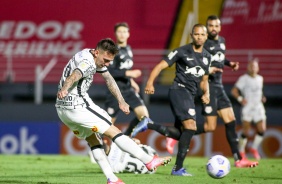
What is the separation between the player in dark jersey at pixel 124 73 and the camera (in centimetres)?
1396

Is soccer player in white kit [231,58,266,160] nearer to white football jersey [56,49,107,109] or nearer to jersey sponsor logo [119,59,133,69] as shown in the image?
jersey sponsor logo [119,59,133,69]

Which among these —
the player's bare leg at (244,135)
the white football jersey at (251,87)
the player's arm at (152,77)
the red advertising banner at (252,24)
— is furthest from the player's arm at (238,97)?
the player's arm at (152,77)

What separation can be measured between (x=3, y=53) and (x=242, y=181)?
40.0ft

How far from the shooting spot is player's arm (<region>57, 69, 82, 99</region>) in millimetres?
9656

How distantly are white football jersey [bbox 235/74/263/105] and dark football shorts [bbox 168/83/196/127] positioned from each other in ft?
21.1

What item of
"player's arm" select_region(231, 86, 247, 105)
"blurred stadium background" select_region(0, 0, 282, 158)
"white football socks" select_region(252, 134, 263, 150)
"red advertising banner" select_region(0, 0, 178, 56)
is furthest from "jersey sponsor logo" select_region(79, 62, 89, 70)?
"red advertising banner" select_region(0, 0, 178, 56)

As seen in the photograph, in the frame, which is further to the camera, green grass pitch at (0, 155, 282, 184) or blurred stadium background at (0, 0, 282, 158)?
blurred stadium background at (0, 0, 282, 158)

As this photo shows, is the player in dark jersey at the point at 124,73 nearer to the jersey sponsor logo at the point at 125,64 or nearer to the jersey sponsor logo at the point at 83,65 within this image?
the jersey sponsor logo at the point at 125,64

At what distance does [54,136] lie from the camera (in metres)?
19.3

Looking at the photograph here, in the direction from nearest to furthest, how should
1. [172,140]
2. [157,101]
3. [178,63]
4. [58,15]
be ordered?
[178,63]
[172,140]
[157,101]
[58,15]

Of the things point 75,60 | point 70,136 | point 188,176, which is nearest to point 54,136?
point 70,136

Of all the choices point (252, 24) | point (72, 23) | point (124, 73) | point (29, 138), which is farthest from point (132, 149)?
point (252, 24)

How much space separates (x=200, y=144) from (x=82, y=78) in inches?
371

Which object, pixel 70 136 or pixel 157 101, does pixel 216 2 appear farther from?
pixel 70 136
